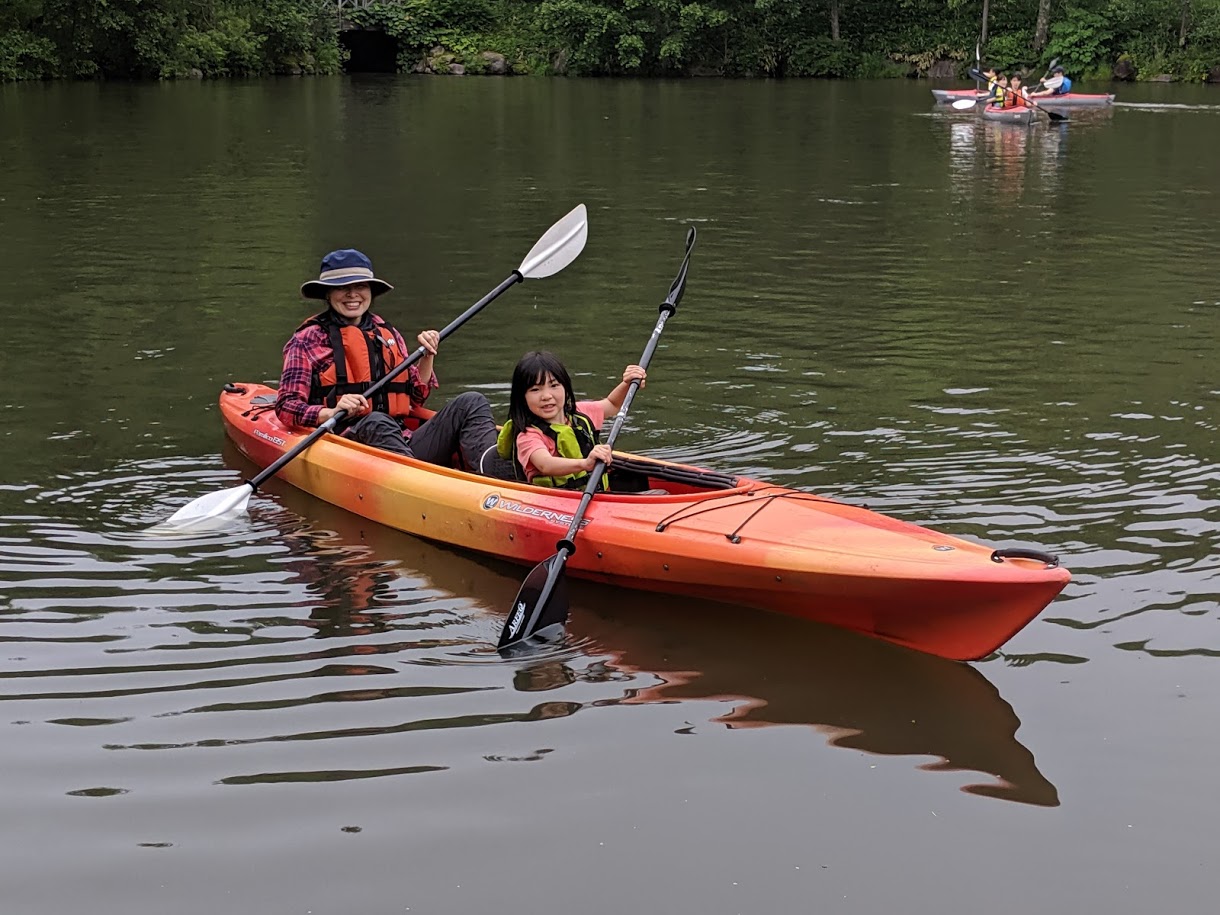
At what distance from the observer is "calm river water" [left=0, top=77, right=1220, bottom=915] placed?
12.2 ft

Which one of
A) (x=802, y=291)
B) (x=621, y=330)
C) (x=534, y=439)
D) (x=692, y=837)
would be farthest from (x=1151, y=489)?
(x=802, y=291)

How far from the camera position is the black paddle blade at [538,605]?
5.03 m

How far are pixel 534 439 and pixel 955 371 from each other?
3.85 meters

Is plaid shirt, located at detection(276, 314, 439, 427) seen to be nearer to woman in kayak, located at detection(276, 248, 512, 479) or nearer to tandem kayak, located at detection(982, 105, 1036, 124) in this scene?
woman in kayak, located at detection(276, 248, 512, 479)

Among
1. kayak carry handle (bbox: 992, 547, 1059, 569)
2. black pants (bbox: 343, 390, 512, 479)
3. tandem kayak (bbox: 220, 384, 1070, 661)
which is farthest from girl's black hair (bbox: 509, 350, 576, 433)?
kayak carry handle (bbox: 992, 547, 1059, 569)

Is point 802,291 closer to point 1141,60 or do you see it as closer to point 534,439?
point 534,439

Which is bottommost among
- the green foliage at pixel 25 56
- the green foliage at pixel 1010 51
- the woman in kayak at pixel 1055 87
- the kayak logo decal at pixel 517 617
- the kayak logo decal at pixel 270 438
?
the kayak logo decal at pixel 517 617

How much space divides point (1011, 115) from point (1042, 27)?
1440cm

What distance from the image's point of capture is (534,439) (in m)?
5.80

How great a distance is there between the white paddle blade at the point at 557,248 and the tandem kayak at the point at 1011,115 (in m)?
20.3

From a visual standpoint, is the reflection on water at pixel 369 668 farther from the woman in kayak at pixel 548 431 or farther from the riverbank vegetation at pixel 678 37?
the riverbank vegetation at pixel 678 37

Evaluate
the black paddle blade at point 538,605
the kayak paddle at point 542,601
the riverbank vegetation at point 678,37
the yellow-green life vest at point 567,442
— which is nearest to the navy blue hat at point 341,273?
the yellow-green life vest at point 567,442

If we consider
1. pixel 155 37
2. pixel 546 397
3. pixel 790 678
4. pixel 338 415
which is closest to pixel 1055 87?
pixel 155 37

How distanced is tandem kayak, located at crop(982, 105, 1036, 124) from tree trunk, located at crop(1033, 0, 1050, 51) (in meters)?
14.1
